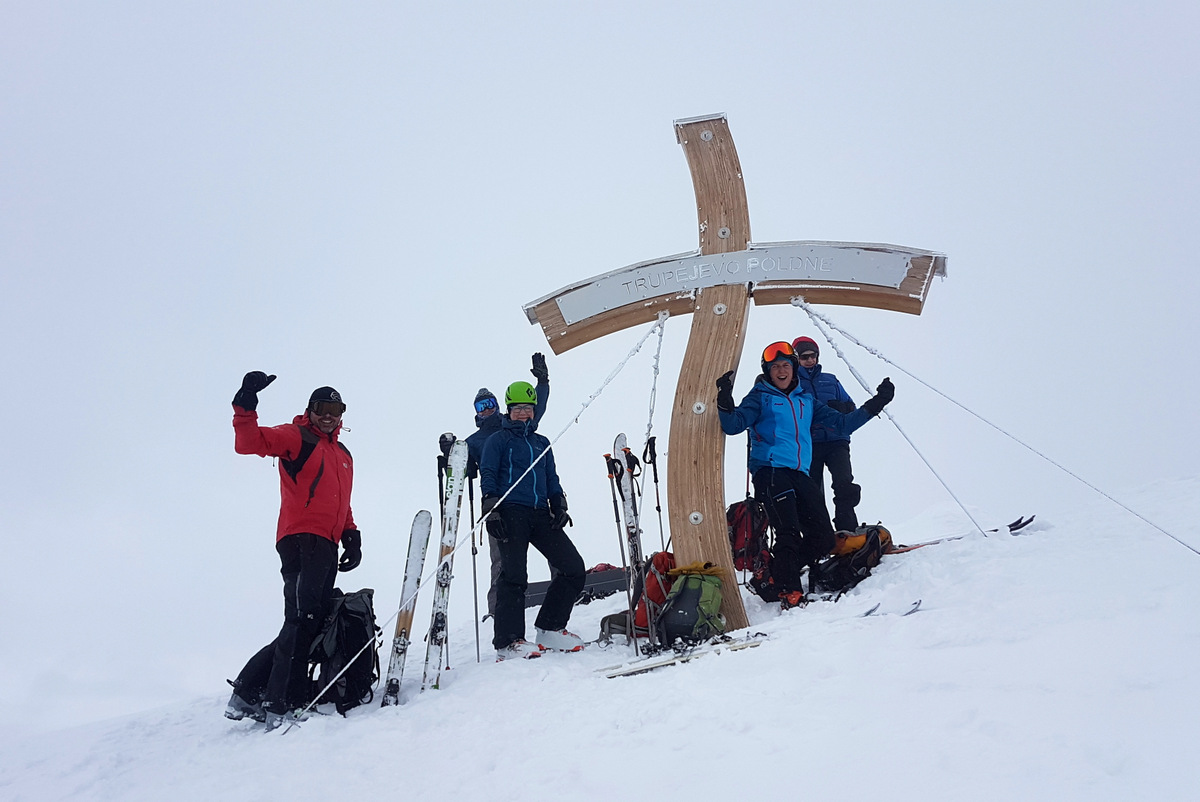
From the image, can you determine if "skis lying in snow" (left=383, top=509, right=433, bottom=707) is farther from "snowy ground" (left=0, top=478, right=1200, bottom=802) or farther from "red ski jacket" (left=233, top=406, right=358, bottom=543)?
"red ski jacket" (left=233, top=406, right=358, bottom=543)

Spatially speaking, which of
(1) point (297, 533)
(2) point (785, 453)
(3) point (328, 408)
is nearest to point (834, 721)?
(2) point (785, 453)

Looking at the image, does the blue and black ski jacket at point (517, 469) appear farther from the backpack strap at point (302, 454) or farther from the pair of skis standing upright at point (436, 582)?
the backpack strap at point (302, 454)

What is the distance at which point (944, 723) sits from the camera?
260 centimetres

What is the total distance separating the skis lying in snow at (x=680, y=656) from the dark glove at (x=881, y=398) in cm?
241

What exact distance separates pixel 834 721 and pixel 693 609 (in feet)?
7.44

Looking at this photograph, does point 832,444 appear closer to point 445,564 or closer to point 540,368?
point 540,368

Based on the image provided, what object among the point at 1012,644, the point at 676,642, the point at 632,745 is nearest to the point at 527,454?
the point at 676,642

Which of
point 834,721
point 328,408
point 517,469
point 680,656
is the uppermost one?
point 328,408

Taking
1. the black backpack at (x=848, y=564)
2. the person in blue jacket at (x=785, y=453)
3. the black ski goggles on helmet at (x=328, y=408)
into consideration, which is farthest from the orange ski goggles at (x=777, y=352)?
the black ski goggles on helmet at (x=328, y=408)

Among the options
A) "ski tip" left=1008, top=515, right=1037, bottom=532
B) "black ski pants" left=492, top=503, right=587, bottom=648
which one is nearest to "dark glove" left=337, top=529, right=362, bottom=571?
"black ski pants" left=492, top=503, right=587, bottom=648

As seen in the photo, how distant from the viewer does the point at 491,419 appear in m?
7.14

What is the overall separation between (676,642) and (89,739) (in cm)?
348

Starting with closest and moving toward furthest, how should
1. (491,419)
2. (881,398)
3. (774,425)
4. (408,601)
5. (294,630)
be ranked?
(294,630) → (408,601) → (774,425) → (881,398) → (491,419)

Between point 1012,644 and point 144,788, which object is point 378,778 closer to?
point 144,788
